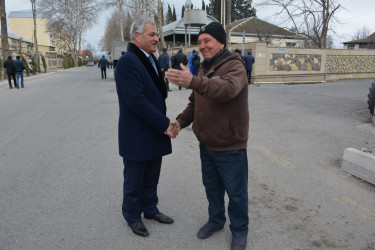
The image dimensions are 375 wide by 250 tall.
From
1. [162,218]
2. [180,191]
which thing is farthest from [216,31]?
[180,191]

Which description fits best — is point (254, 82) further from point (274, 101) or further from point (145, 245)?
point (145, 245)

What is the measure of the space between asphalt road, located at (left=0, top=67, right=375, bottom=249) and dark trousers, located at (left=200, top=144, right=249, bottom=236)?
218 millimetres

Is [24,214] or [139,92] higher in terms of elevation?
[139,92]

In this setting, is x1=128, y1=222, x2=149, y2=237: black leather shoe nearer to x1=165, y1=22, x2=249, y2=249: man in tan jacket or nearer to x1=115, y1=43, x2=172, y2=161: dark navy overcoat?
x1=115, y1=43, x2=172, y2=161: dark navy overcoat

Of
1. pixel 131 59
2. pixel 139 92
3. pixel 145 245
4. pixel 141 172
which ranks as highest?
pixel 131 59

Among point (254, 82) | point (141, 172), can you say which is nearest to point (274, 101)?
point (254, 82)

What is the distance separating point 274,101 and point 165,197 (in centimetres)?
832

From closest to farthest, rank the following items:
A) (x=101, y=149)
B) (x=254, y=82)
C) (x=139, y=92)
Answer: (x=139, y=92), (x=101, y=149), (x=254, y=82)

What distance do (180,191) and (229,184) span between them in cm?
135

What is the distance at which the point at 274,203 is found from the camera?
11.3 feet

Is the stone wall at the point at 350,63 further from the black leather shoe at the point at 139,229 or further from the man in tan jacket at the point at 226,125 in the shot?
the black leather shoe at the point at 139,229

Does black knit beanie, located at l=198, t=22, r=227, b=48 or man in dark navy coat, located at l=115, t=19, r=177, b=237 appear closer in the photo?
black knit beanie, located at l=198, t=22, r=227, b=48

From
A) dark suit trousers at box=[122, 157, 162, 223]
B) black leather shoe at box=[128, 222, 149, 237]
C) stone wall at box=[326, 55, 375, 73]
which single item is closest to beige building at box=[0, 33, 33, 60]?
stone wall at box=[326, 55, 375, 73]

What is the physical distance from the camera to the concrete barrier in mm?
3944
